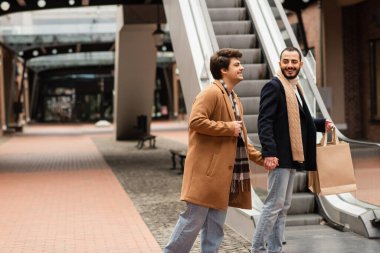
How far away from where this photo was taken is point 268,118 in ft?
16.1

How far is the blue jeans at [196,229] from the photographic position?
4520 mm

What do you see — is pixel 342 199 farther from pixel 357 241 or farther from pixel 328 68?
pixel 328 68

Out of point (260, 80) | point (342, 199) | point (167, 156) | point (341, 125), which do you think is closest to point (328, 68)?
point (341, 125)

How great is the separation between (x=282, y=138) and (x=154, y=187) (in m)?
6.34

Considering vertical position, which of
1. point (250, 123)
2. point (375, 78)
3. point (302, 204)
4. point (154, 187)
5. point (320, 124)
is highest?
point (375, 78)

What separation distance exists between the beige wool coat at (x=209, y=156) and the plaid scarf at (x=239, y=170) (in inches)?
5.6

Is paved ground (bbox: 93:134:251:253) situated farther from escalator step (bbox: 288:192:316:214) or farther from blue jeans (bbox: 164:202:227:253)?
blue jeans (bbox: 164:202:227:253)

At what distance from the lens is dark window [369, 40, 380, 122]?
1827 centimetres

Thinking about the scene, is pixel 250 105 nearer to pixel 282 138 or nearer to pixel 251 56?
pixel 251 56

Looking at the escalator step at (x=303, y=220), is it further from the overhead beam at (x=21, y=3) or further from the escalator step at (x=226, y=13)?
the overhead beam at (x=21, y=3)

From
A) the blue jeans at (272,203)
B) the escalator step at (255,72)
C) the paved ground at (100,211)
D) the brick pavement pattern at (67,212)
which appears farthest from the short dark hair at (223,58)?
the escalator step at (255,72)

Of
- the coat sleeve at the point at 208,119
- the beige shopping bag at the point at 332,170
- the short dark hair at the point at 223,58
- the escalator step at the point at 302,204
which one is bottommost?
the escalator step at the point at 302,204

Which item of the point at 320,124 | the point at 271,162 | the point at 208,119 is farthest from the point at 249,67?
the point at 208,119

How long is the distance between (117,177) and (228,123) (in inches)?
331
